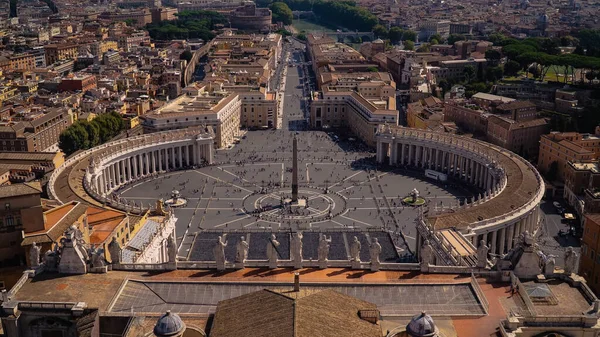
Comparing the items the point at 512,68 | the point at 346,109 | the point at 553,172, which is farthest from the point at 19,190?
the point at 512,68

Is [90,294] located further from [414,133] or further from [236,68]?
[236,68]

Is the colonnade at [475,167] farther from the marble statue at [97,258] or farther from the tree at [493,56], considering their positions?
the tree at [493,56]

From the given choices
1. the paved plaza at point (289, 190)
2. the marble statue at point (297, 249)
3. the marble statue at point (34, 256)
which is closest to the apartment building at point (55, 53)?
the paved plaza at point (289, 190)

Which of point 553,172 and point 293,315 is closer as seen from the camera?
point 293,315

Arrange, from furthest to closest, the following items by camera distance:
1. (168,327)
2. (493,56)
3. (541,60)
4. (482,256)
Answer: (493,56)
(541,60)
(482,256)
(168,327)

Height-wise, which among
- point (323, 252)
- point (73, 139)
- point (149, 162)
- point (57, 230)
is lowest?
point (149, 162)

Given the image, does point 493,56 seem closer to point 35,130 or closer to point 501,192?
point 501,192
